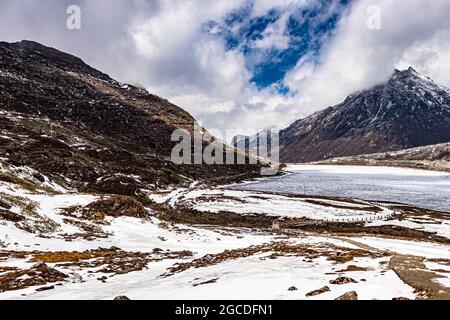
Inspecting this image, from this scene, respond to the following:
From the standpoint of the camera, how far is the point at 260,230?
78938 millimetres

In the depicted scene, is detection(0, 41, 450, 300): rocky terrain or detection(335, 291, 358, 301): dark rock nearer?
detection(335, 291, 358, 301): dark rock

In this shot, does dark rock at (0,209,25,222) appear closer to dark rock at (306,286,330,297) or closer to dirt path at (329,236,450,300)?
dark rock at (306,286,330,297)

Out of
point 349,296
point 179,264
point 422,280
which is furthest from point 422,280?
point 179,264

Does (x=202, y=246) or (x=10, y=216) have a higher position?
(x=10, y=216)

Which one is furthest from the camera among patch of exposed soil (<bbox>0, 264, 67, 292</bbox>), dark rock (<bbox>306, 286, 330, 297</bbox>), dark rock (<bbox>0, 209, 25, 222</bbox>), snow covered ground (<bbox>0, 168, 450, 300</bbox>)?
dark rock (<bbox>0, 209, 25, 222</bbox>)

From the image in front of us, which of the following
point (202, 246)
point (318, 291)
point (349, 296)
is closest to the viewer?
point (349, 296)

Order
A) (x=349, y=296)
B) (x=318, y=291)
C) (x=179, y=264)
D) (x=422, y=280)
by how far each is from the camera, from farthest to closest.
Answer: (x=179, y=264) → (x=422, y=280) → (x=318, y=291) → (x=349, y=296)

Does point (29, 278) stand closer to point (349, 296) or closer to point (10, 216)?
point (349, 296)

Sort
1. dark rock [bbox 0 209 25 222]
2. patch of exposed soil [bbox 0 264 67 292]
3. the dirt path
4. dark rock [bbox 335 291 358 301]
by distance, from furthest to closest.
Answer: dark rock [bbox 0 209 25 222], patch of exposed soil [bbox 0 264 67 292], the dirt path, dark rock [bbox 335 291 358 301]

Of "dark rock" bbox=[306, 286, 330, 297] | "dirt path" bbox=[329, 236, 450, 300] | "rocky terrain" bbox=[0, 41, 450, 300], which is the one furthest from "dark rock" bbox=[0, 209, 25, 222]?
"dirt path" bbox=[329, 236, 450, 300]

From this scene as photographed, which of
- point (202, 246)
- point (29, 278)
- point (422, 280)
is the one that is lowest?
point (202, 246)

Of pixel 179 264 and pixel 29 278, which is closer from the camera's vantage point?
pixel 29 278

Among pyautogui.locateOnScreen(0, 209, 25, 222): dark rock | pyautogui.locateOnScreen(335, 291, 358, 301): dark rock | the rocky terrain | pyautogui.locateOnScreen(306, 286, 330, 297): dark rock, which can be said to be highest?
pyautogui.locateOnScreen(0, 209, 25, 222): dark rock

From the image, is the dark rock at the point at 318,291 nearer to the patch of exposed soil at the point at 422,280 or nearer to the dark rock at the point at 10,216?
the patch of exposed soil at the point at 422,280
